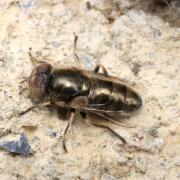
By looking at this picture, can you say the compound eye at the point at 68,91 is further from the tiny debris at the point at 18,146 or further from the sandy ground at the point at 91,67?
the tiny debris at the point at 18,146

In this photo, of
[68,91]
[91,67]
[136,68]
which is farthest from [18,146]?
[136,68]

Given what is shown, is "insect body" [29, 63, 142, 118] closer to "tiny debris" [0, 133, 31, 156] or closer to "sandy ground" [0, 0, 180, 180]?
"sandy ground" [0, 0, 180, 180]

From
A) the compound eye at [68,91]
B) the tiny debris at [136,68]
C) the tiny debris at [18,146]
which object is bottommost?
the tiny debris at [18,146]

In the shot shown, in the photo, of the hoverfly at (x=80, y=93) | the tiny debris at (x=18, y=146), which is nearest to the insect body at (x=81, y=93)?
the hoverfly at (x=80, y=93)

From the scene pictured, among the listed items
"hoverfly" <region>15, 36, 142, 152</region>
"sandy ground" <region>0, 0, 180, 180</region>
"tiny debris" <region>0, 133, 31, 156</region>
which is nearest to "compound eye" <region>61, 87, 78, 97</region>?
"hoverfly" <region>15, 36, 142, 152</region>

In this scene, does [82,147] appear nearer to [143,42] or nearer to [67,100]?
[67,100]

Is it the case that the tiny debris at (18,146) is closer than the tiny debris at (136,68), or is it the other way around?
the tiny debris at (18,146)

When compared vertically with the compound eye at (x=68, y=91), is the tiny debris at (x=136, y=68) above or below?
below
